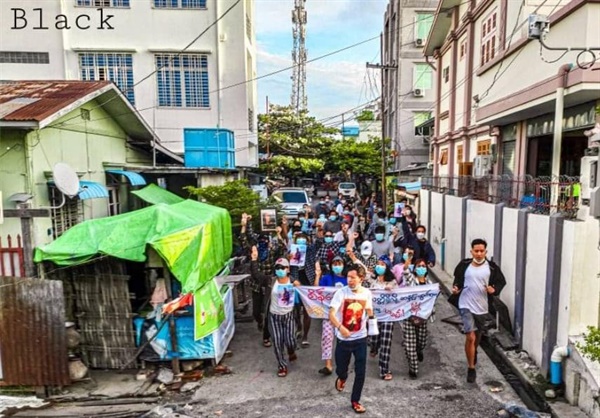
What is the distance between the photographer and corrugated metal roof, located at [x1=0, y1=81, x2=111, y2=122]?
24.6 ft

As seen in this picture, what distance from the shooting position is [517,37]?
9.91m

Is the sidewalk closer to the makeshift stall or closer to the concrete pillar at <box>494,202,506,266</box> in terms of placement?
the concrete pillar at <box>494,202,506,266</box>

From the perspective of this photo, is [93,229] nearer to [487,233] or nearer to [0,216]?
[0,216]

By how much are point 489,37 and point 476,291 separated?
9.65 metres

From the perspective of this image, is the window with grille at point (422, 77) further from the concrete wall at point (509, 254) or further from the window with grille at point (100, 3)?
the concrete wall at point (509, 254)

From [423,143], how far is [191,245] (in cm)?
2540

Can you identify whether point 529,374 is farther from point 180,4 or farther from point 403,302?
point 180,4

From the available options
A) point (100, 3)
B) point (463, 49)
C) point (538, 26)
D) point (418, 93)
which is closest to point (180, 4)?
point (100, 3)

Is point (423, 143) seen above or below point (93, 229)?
above

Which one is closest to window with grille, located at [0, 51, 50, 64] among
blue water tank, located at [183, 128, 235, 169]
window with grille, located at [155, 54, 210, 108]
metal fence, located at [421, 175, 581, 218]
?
window with grille, located at [155, 54, 210, 108]

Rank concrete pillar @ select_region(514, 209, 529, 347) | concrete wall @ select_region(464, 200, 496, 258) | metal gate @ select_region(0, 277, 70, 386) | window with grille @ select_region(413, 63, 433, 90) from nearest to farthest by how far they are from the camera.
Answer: metal gate @ select_region(0, 277, 70, 386) → concrete pillar @ select_region(514, 209, 529, 347) → concrete wall @ select_region(464, 200, 496, 258) → window with grille @ select_region(413, 63, 433, 90)

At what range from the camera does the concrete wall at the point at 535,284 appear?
557 cm

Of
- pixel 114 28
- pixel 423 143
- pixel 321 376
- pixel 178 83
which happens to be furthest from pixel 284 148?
pixel 321 376

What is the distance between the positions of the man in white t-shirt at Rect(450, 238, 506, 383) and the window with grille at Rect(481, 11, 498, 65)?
8.16 metres
